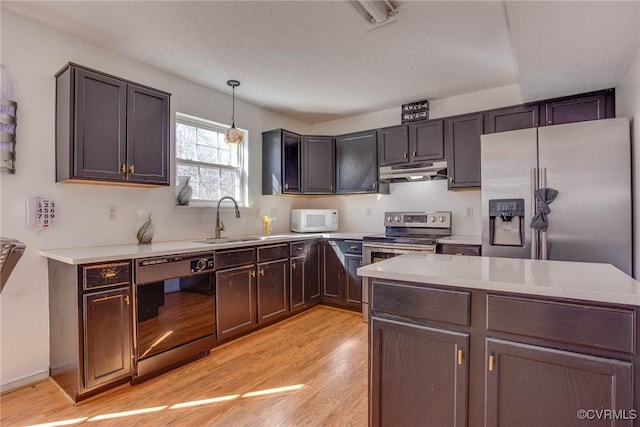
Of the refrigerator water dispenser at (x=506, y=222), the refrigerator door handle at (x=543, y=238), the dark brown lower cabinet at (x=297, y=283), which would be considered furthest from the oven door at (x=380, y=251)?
the refrigerator door handle at (x=543, y=238)

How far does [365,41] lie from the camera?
2592 millimetres

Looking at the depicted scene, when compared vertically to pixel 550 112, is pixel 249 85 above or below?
above

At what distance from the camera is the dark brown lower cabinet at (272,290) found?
325cm

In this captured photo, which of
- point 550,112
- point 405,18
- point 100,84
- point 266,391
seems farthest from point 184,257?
point 550,112

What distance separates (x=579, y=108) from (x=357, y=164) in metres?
2.30

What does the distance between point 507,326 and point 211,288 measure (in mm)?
2232

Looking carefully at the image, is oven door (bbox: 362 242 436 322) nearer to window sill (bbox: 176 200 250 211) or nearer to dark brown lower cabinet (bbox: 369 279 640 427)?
window sill (bbox: 176 200 250 211)

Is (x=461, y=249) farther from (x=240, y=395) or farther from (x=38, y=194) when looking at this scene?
(x=38, y=194)

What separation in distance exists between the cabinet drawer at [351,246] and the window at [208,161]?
134cm

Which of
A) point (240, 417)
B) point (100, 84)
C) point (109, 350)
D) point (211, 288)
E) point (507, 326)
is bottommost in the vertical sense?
point (240, 417)

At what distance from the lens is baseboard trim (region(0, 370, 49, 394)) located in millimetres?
2176

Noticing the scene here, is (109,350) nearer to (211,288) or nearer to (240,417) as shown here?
(211,288)

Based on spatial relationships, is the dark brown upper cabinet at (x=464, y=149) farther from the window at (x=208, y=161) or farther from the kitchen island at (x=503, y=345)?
the window at (x=208, y=161)

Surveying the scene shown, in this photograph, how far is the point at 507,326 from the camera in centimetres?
129
